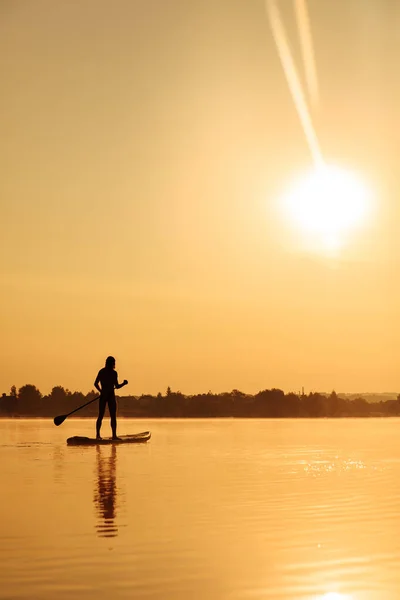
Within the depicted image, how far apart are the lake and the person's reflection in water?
0.03 m

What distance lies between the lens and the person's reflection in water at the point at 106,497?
452 inches

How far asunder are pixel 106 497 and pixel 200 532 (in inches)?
155

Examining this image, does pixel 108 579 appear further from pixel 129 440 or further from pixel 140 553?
pixel 129 440

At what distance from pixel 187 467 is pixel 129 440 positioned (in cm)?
1207

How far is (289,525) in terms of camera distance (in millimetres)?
11734

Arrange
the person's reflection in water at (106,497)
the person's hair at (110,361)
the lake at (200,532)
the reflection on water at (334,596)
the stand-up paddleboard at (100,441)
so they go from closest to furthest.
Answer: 1. the reflection on water at (334,596)
2. the lake at (200,532)
3. the person's reflection in water at (106,497)
4. the stand-up paddleboard at (100,441)
5. the person's hair at (110,361)

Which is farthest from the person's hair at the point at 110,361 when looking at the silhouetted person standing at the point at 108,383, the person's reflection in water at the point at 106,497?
the person's reflection in water at the point at 106,497

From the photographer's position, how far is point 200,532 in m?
11.2

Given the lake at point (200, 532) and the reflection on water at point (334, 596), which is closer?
the reflection on water at point (334, 596)

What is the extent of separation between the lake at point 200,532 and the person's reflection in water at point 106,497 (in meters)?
0.03

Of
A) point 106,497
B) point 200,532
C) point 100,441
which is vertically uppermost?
point 100,441

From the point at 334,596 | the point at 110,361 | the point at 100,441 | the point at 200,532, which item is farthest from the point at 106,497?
the point at 110,361

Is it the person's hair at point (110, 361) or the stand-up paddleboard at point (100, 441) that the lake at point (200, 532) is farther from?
the person's hair at point (110, 361)

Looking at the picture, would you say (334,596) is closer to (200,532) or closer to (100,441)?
(200,532)
